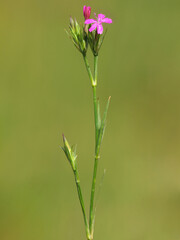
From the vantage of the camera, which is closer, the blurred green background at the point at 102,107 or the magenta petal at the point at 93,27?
the magenta petal at the point at 93,27

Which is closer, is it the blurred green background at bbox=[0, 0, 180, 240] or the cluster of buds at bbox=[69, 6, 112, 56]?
the cluster of buds at bbox=[69, 6, 112, 56]

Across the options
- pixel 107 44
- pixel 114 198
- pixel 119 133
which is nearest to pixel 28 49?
A: pixel 107 44

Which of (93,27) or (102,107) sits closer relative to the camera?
(93,27)

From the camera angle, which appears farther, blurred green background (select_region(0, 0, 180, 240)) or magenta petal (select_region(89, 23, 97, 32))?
blurred green background (select_region(0, 0, 180, 240))

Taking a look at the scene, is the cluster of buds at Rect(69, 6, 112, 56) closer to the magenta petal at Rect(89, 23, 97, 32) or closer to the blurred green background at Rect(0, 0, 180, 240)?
the magenta petal at Rect(89, 23, 97, 32)

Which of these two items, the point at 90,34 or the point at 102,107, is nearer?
the point at 90,34

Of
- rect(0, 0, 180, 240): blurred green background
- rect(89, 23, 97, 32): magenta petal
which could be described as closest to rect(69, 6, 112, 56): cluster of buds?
rect(89, 23, 97, 32): magenta petal

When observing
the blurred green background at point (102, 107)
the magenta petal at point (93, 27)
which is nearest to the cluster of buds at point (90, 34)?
the magenta petal at point (93, 27)

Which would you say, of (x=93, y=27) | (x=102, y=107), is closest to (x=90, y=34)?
(x=93, y=27)

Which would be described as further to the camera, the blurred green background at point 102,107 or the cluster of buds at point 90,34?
the blurred green background at point 102,107

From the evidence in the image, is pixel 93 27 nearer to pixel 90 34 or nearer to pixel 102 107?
pixel 90 34

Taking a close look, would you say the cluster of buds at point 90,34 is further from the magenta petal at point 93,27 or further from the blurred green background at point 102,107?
the blurred green background at point 102,107
